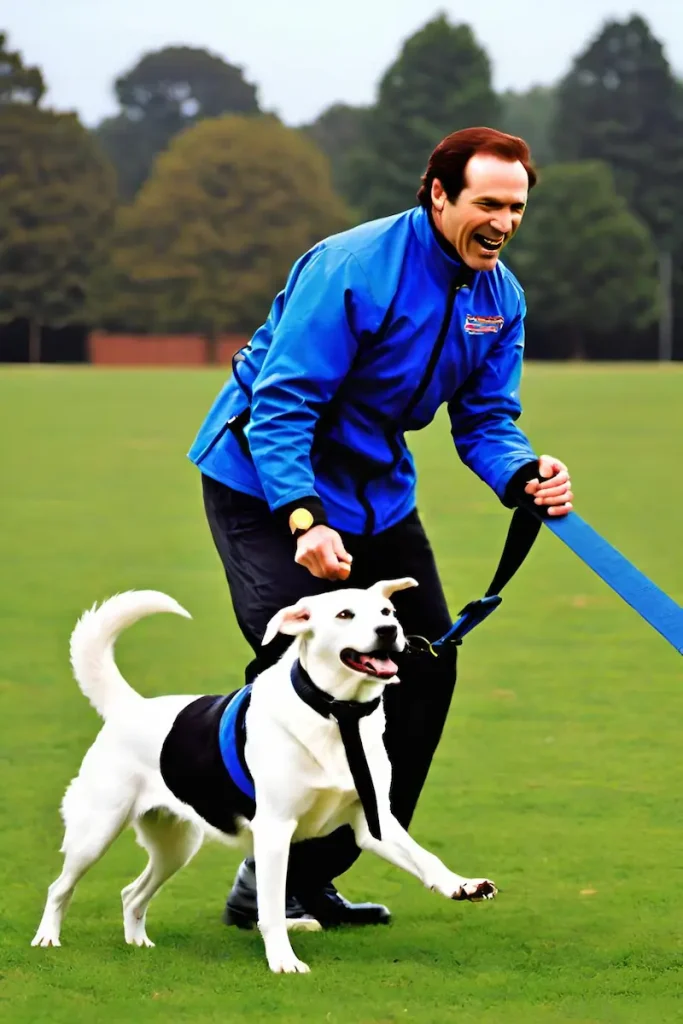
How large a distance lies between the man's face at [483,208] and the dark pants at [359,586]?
2.75 ft

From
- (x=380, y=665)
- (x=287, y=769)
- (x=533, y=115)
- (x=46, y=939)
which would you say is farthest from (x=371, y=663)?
(x=533, y=115)

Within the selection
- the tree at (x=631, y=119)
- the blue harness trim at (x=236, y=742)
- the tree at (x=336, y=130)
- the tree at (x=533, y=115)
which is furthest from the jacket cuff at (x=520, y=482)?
the tree at (x=336, y=130)

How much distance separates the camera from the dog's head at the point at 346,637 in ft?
13.9

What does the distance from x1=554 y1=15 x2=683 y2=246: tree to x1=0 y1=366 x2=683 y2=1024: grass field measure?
273ft

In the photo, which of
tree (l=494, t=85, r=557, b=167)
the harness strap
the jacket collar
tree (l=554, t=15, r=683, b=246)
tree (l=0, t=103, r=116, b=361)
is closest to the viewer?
the harness strap

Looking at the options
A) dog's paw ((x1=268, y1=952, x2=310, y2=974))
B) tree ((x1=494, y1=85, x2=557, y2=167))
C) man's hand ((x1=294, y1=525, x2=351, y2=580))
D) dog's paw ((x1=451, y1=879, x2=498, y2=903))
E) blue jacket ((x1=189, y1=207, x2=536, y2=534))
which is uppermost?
blue jacket ((x1=189, y1=207, x2=536, y2=534))

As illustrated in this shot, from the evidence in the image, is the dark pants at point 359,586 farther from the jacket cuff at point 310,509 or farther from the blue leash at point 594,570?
the jacket cuff at point 310,509

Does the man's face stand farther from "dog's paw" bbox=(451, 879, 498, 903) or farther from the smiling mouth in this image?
"dog's paw" bbox=(451, 879, 498, 903)

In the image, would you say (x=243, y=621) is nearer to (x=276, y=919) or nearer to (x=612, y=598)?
(x=276, y=919)

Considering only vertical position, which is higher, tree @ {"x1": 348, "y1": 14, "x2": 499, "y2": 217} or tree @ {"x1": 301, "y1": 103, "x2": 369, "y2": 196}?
tree @ {"x1": 348, "y1": 14, "x2": 499, "y2": 217}

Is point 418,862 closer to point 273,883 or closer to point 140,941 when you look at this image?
point 273,883

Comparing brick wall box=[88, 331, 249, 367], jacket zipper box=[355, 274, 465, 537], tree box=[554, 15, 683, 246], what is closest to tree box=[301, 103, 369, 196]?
tree box=[554, 15, 683, 246]

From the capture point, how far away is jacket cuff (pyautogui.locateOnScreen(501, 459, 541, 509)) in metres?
4.79

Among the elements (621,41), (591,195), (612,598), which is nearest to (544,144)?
(621,41)
